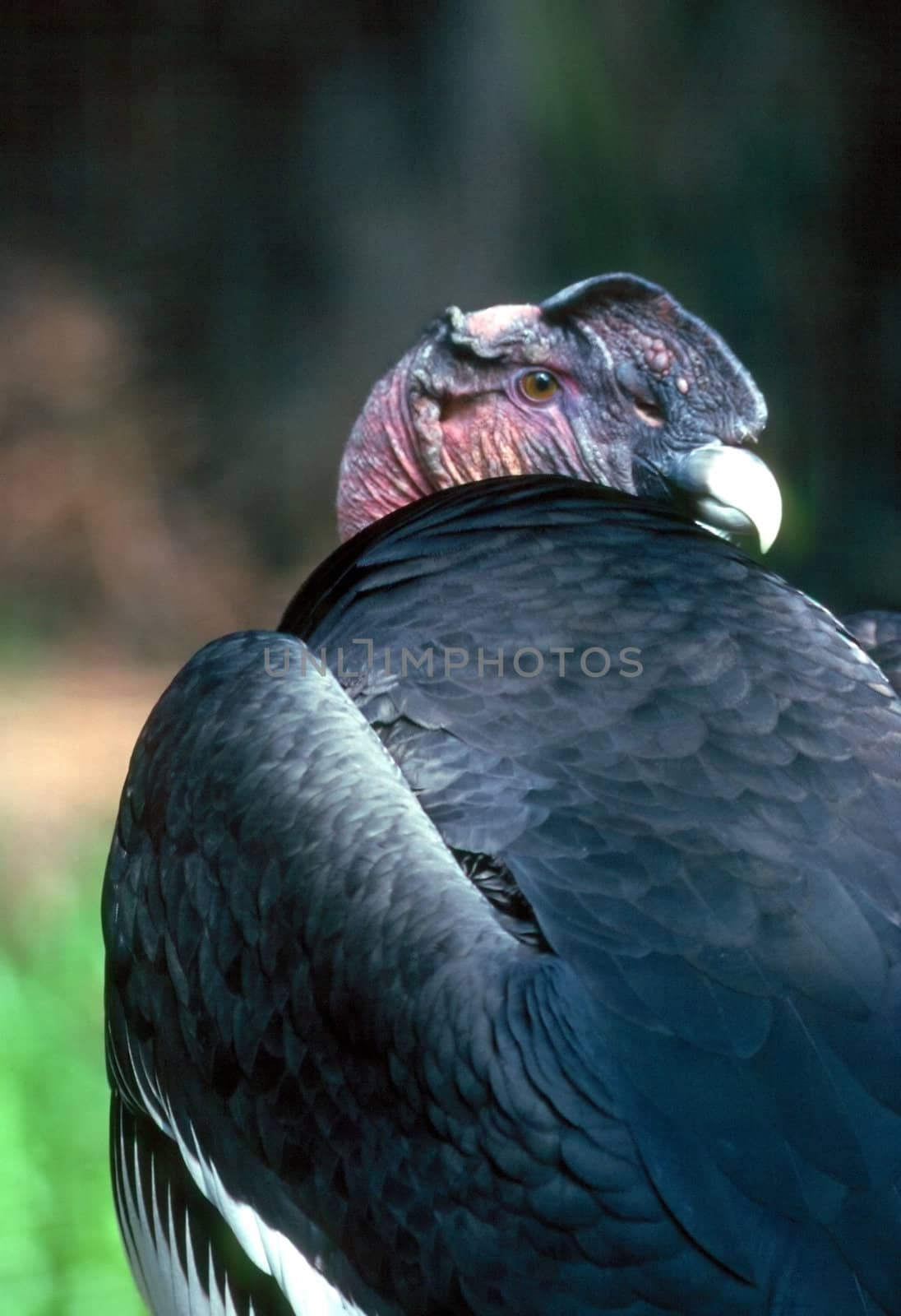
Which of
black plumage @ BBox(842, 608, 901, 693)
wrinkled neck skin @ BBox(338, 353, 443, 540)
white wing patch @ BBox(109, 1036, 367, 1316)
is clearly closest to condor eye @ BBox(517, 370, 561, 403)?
wrinkled neck skin @ BBox(338, 353, 443, 540)

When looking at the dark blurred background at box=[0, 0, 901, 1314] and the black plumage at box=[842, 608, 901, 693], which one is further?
the dark blurred background at box=[0, 0, 901, 1314]

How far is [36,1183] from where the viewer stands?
96.8 inches

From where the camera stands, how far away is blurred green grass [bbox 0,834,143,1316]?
2.30 m

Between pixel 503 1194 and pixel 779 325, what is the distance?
2.53 m

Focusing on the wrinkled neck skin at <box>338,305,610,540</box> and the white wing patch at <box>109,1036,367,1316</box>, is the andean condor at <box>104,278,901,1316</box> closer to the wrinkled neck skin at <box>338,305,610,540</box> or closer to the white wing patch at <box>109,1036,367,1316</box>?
the white wing patch at <box>109,1036,367,1316</box>

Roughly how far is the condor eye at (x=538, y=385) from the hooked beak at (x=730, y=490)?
22 cm

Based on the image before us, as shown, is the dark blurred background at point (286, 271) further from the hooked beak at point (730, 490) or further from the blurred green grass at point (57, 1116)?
the hooked beak at point (730, 490)

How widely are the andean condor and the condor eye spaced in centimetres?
28

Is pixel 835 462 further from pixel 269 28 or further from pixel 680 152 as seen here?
pixel 269 28

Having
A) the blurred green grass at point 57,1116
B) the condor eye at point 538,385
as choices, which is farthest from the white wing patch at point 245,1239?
the condor eye at point 538,385

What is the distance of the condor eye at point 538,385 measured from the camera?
2.08 metres

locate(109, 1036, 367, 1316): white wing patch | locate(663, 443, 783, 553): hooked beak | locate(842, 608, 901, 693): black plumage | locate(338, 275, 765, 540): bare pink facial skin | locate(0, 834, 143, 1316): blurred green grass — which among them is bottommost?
locate(0, 834, 143, 1316): blurred green grass

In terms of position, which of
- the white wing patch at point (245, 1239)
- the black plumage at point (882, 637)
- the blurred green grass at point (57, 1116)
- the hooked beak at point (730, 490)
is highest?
the hooked beak at point (730, 490)

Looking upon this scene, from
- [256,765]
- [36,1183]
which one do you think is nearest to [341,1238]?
[256,765]
